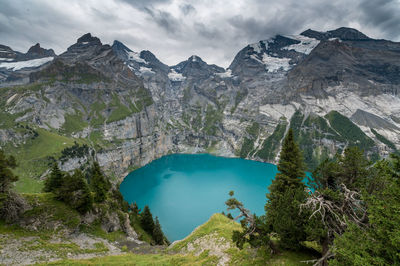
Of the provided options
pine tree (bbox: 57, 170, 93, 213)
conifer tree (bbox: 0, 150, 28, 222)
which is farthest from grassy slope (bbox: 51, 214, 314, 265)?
conifer tree (bbox: 0, 150, 28, 222)

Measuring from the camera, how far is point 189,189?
11406 cm

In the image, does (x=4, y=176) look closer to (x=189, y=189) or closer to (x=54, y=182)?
(x=54, y=182)

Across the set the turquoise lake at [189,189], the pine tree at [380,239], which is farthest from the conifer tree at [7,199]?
the turquoise lake at [189,189]

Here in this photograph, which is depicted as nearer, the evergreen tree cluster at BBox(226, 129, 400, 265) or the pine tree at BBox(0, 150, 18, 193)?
the evergreen tree cluster at BBox(226, 129, 400, 265)

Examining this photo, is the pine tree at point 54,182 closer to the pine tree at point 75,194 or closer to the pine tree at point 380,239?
the pine tree at point 75,194

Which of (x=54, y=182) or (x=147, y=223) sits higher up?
(x=54, y=182)

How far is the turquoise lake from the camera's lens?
79256 millimetres

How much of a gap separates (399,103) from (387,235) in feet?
866

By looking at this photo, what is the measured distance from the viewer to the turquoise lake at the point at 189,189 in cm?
7926

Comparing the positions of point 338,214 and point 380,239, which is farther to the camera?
point 338,214

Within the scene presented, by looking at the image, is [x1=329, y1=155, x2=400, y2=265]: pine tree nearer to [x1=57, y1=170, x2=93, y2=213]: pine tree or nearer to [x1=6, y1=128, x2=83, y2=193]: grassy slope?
[x1=57, y1=170, x2=93, y2=213]: pine tree

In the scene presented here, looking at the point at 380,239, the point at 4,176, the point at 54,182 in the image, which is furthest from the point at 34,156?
the point at 380,239

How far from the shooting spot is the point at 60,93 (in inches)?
7544

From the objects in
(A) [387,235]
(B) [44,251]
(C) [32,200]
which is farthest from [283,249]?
(C) [32,200]
